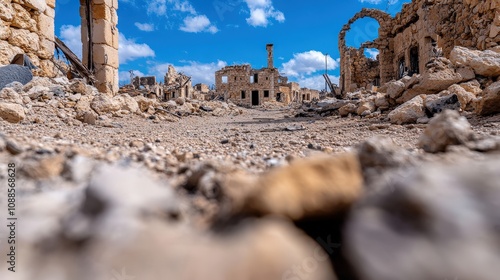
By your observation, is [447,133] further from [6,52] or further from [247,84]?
[247,84]

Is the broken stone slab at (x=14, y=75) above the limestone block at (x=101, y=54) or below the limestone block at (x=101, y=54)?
below

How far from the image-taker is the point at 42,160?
958 mm

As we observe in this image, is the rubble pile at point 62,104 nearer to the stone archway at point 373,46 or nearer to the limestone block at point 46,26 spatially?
the limestone block at point 46,26

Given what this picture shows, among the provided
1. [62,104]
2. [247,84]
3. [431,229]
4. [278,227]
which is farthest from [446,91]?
[247,84]

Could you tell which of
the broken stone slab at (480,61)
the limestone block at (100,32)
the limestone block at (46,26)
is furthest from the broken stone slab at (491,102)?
the limestone block at (100,32)

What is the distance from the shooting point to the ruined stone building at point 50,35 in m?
5.05

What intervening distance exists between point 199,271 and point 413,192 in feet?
1.58

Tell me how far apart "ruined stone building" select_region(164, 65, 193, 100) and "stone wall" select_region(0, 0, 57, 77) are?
1786 centimetres

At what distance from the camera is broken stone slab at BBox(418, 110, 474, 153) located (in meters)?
1.13

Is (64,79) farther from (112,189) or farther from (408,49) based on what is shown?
(408,49)

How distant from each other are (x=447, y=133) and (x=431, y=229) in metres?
0.75

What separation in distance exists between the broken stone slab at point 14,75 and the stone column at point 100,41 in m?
3.05

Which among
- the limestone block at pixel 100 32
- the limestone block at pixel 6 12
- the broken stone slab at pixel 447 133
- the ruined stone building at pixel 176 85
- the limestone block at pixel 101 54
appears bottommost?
the broken stone slab at pixel 447 133

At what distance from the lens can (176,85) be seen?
2620cm
